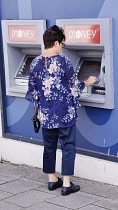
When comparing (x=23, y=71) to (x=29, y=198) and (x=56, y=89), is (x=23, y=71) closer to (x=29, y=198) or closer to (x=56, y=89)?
(x=56, y=89)

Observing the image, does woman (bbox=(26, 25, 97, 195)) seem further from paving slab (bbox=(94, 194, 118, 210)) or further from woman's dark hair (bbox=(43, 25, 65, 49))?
paving slab (bbox=(94, 194, 118, 210))

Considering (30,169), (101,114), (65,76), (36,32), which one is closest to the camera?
(65,76)

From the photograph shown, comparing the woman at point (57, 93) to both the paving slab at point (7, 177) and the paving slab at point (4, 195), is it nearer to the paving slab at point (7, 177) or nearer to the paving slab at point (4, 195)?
the paving slab at point (4, 195)

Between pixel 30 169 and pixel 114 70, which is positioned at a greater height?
pixel 114 70

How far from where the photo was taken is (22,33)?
656 centimetres

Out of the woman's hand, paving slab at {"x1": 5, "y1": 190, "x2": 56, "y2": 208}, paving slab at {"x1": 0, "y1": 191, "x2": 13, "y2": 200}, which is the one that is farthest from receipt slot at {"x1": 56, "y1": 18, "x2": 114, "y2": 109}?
paving slab at {"x1": 0, "y1": 191, "x2": 13, "y2": 200}

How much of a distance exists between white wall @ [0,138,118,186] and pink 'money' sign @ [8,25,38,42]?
1300 millimetres

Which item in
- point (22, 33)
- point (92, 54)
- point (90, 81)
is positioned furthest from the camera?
point (22, 33)

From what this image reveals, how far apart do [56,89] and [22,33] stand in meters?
1.31

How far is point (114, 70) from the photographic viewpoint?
564 cm

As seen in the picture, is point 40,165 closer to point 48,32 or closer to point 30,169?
point 30,169

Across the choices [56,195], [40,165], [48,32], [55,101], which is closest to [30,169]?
[40,165]

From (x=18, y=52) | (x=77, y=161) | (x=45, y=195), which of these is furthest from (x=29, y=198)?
(x=18, y=52)

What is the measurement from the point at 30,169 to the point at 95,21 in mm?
2133
